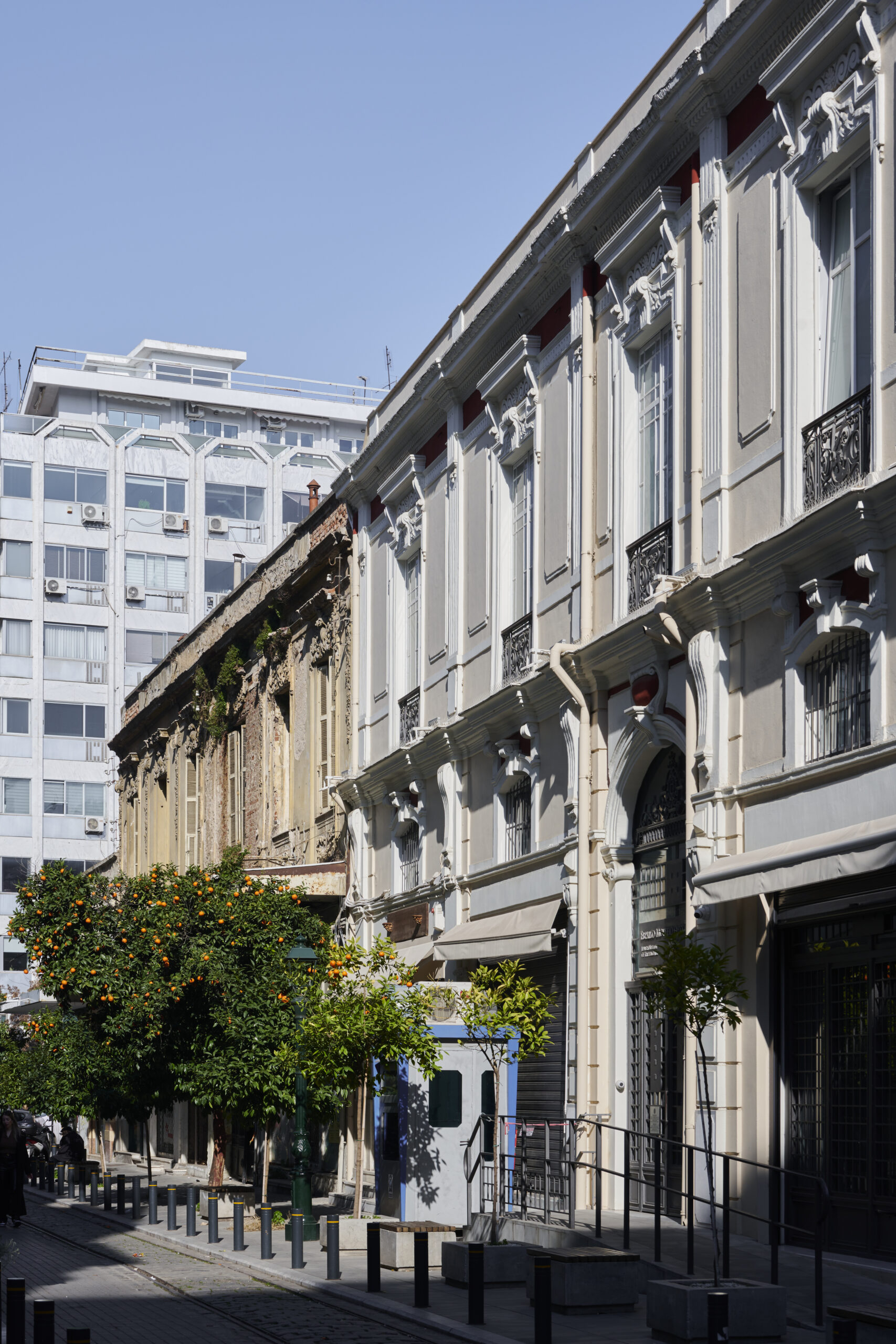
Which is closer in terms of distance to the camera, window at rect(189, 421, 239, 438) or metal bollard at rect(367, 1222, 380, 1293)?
metal bollard at rect(367, 1222, 380, 1293)

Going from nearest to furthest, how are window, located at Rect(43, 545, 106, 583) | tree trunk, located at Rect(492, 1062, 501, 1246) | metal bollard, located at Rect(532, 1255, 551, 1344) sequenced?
metal bollard, located at Rect(532, 1255, 551, 1344) → tree trunk, located at Rect(492, 1062, 501, 1246) → window, located at Rect(43, 545, 106, 583)

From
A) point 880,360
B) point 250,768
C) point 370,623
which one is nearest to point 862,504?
point 880,360

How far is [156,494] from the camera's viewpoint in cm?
7394

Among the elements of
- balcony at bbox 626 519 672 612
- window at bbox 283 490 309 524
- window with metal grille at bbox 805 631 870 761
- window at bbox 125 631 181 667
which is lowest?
window with metal grille at bbox 805 631 870 761

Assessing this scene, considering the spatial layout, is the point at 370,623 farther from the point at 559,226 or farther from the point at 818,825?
the point at 818,825

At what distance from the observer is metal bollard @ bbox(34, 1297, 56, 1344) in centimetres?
917

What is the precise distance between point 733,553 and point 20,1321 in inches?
376

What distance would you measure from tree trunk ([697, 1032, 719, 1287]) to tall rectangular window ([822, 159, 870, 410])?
5.86 m

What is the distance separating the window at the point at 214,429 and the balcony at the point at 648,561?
195 feet

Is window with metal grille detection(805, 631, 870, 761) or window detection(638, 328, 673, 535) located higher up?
window detection(638, 328, 673, 535)

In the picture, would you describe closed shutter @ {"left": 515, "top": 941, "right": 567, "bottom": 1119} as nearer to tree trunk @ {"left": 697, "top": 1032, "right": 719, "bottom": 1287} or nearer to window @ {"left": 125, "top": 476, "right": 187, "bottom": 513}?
tree trunk @ {"left": 697, "top": 1032, "right": 719, "bottom": 1287}

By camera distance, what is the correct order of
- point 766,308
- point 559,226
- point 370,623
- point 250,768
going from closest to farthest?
point 766,308 < point 559,226 < point 370,623 < point 250,768

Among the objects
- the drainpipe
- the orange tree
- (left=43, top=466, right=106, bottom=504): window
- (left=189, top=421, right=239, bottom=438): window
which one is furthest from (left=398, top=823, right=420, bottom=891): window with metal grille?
(left=189, top=421, right=239, bottom=438): window

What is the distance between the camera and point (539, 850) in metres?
21.9
